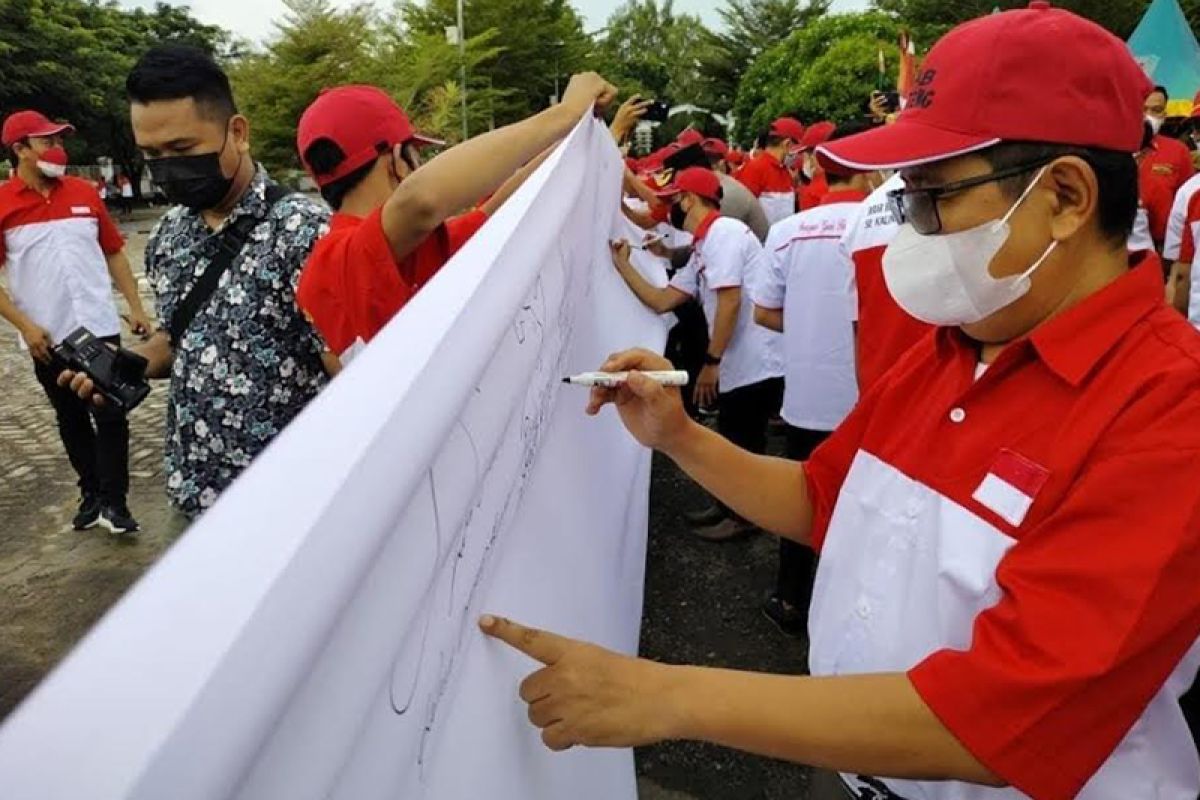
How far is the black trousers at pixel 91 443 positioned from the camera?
15.1ft

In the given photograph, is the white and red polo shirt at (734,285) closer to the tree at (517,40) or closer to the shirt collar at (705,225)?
the shirt collar at (705,225)

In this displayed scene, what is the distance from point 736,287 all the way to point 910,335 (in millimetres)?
1622

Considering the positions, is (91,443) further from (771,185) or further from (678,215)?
(771,185)

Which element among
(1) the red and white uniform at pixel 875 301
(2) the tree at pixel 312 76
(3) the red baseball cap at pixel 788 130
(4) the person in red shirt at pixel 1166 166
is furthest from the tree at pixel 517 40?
(1) the red and white uniform at pixel 875 301

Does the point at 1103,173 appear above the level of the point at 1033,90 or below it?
below

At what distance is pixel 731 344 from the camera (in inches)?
184

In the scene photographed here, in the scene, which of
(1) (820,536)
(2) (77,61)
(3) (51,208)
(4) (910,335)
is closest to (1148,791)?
(1) (820,536)

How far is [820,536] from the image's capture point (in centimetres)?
155

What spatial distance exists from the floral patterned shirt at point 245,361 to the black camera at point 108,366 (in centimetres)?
42

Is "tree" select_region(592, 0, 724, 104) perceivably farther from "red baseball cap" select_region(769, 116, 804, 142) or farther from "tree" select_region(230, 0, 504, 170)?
"red baseball cap" select_region(769, 116, 804, 142)

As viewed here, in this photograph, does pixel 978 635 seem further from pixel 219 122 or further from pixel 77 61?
pixel 77 61

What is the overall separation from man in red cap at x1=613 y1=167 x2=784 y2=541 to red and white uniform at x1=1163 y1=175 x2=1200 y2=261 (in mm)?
2266

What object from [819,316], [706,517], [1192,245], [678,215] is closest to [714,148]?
[678,215]

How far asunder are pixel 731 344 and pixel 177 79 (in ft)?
10.2
